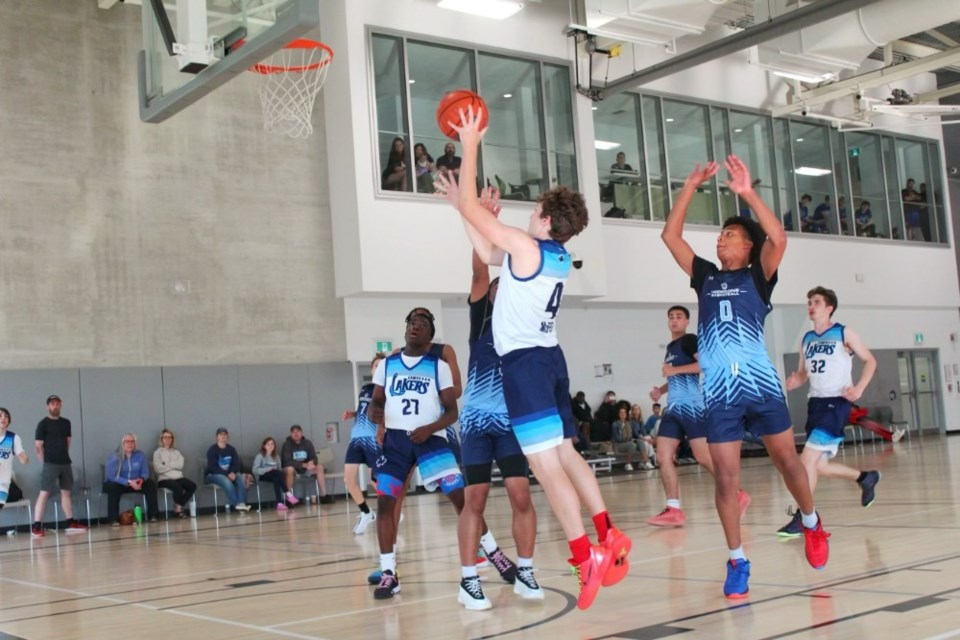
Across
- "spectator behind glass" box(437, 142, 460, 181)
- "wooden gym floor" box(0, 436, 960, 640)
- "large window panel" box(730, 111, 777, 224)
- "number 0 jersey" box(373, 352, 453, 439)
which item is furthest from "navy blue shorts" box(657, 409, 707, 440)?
"large window panel" box(730, 111, 777, 224)

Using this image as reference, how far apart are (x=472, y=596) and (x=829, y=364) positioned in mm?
4118

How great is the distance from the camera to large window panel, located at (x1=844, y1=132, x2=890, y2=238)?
24.8 metres

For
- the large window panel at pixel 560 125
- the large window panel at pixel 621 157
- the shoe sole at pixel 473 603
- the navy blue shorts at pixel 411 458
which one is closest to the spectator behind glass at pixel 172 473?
the large window panel at pixel 560 125

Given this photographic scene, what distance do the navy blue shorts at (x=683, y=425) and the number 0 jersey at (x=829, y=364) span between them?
1052 mm

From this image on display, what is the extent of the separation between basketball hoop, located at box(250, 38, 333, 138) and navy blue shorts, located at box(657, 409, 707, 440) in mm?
6526

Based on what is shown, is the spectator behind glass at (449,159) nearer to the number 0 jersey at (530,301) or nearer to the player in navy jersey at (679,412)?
the player in navy jersey at (679,412)

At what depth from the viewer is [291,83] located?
1563cm

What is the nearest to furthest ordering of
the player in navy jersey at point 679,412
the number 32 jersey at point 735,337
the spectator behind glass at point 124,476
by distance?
the number 32 jersey at point 735,337 → the player in navy jersey at point 679,412 → the spectator behind glass at point 124,476

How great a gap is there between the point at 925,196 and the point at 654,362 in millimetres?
9374

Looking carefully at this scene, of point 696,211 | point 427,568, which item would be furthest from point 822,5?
point 427,568

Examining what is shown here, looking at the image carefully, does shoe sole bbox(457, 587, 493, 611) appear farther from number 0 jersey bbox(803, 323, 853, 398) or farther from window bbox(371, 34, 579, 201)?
window bbox(371, 34, 579, 201)

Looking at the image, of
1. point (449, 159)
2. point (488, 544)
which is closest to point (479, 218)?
point (488, 544)

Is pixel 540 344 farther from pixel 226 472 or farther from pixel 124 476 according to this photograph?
pixel 226 472

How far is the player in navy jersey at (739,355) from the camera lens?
5.05 m
